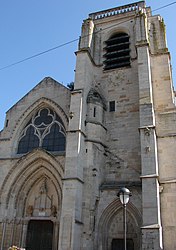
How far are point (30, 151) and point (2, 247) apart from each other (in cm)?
423

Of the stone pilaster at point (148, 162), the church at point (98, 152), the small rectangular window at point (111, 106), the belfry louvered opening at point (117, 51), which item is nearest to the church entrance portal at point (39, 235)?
the church at point (98, 152)

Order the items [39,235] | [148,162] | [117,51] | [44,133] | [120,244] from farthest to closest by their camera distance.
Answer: [117,51] < [44,133] < [39,235] < [120,244] < [148,162]

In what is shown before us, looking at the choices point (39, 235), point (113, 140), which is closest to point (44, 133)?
point (113, 140)

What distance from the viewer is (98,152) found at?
11891 millimetres

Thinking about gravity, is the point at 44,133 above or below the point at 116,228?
above

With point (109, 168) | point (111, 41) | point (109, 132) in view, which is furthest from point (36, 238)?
point (111, 41)

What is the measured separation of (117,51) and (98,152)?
634 centimetres

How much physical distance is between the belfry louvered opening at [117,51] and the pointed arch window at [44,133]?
408 cm

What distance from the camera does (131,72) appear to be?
14164 millimetres

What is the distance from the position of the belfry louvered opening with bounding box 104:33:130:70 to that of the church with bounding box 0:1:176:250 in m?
0.06

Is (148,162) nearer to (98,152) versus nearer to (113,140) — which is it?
(98,152)

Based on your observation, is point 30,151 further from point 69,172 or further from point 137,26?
point 137,26

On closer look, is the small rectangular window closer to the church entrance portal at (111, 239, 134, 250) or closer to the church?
the church

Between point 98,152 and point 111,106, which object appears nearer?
point 98,152
